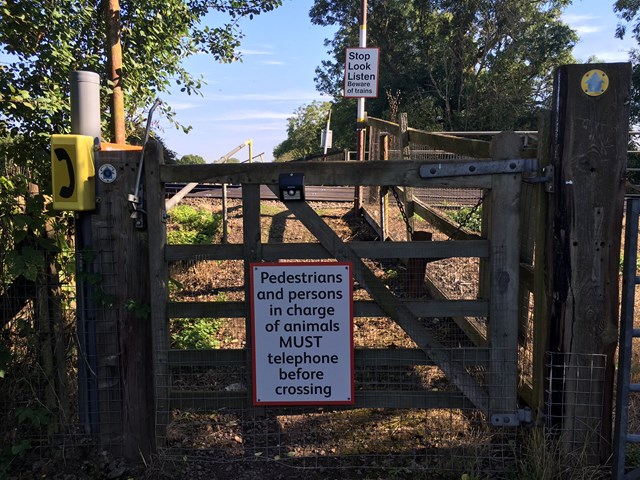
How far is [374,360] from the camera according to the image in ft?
11.2

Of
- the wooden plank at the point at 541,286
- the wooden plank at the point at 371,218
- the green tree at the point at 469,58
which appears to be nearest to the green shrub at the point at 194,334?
the wooden plank at the point at 541,286

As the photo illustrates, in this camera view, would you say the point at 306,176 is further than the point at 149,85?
No

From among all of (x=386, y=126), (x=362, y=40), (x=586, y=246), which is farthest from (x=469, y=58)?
(x=586, y=246)

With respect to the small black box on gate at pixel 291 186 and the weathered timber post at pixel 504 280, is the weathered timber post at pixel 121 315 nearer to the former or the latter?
the small black box on gate at pixel 291 186

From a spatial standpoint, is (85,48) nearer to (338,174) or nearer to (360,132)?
(338,174)

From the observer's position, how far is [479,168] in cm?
324

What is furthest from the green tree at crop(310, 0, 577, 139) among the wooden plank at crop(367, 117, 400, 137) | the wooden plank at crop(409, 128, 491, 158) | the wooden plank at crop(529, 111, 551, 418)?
the wooden plank at crop(529, 111, 551, 418)

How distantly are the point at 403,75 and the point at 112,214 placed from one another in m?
34.0

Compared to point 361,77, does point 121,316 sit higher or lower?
lower

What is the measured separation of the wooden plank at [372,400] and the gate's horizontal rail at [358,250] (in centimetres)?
85

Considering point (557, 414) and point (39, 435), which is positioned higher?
point (557, 414)

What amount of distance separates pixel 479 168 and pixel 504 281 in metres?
0.68

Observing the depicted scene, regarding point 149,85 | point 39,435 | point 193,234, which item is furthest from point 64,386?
point 193,234

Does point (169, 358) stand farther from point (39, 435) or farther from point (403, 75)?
point (403, 75)
